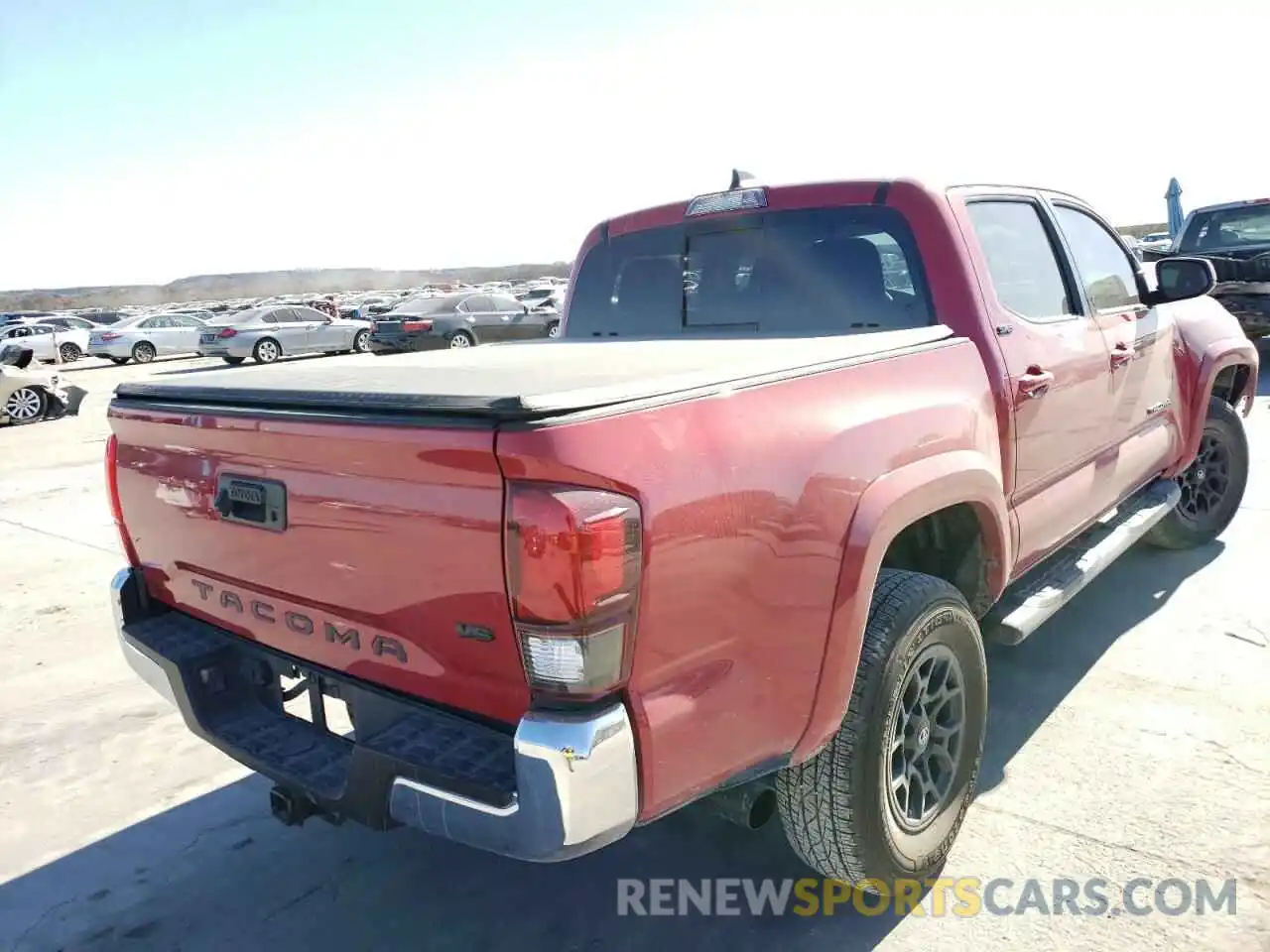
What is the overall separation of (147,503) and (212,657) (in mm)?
497

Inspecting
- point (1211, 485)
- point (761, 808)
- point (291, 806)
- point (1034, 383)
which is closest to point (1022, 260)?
point (1034, 383)

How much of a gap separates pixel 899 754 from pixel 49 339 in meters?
33.0

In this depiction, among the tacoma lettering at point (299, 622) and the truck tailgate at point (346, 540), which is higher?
the truck tailgate at point (346, 540)

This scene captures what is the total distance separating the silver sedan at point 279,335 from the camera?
24750 mm

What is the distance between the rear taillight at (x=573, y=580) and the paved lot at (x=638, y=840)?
3.86ft

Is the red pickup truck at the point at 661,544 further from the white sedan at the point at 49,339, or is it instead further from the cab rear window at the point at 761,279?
the white sedan at the point at 49,339

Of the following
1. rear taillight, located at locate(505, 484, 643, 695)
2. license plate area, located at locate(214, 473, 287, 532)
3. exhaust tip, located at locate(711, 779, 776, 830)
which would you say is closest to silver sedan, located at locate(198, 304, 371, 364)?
license plate area, located at locate(214, 473, 287, 532)

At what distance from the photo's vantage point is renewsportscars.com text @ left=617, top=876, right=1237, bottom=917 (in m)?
2.67

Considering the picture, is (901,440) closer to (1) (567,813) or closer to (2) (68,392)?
(1) (567,813)

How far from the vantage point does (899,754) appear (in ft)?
8.93

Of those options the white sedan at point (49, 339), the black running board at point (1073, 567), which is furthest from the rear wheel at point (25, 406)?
the white sedan at point (49, 339)

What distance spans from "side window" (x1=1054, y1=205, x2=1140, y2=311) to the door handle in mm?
909

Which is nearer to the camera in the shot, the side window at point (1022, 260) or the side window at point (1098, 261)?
the side window at point (1022, 260)

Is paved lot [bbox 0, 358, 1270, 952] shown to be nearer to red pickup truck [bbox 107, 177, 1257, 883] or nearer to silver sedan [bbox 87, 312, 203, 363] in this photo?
red pickup truck [bbox 107, 177, 1257, 883]
